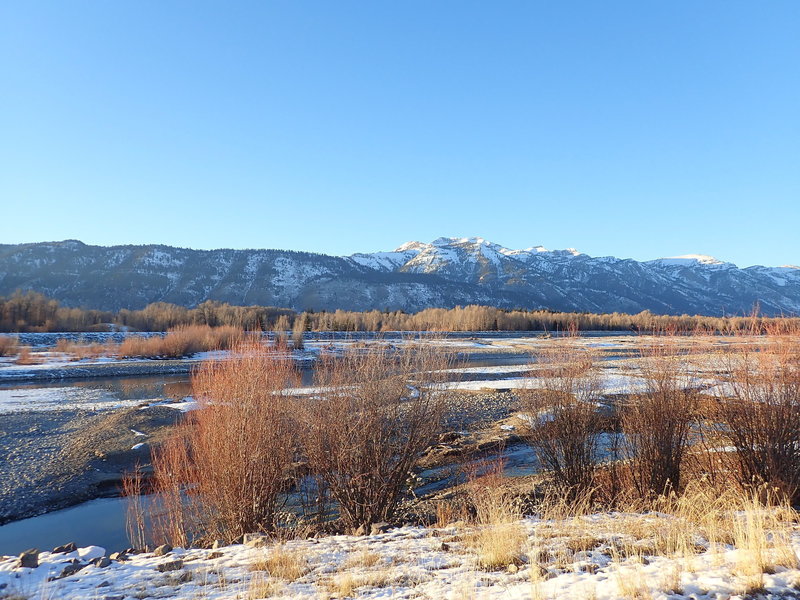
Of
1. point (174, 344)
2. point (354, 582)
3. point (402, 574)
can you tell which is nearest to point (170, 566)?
point (354, 582)

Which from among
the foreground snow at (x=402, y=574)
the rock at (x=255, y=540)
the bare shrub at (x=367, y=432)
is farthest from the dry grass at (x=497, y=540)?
the rock at (x=255, y=540)

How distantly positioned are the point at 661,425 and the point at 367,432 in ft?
22.3

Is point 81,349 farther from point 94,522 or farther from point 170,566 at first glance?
point 170,566

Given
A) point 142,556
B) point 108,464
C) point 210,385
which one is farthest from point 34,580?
point 108,464

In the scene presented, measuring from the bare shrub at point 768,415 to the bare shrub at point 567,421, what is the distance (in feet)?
9.34

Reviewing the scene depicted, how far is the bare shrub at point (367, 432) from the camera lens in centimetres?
996

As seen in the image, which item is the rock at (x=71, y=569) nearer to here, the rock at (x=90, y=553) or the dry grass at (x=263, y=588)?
the rock at (x=90, y=553)

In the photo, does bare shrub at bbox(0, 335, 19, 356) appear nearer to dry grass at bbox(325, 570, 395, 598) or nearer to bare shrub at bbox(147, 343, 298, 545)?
bare shrub at bbox(147, 343, 298, 545)

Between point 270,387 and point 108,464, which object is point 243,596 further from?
→ point 108,464

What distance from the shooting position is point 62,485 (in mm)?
14062

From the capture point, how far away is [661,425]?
11.1 m

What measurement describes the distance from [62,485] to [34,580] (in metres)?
9.11

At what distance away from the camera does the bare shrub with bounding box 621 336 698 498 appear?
36.3ft

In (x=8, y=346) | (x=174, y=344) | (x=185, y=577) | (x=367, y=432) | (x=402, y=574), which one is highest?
(x=367, y=432)
